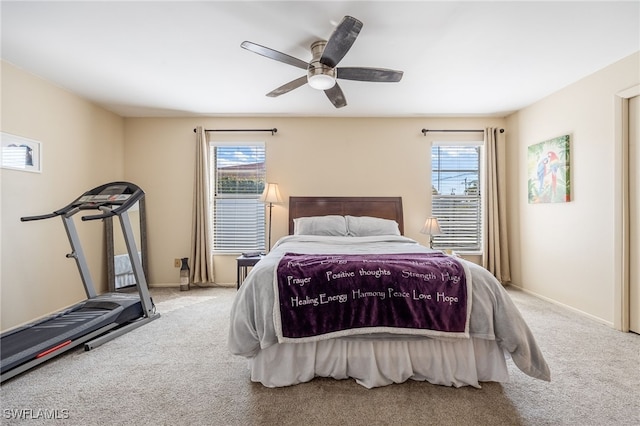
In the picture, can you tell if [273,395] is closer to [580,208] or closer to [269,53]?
[269,53]

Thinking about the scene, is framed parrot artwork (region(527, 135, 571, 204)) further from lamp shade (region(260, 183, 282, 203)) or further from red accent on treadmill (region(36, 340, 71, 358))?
red accent on treadmill (region(36, 340, 71, 358))

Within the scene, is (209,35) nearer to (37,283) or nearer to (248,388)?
(248,388)

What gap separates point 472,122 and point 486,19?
8.25ft

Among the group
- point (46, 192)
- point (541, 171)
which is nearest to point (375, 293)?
point (541, 171)

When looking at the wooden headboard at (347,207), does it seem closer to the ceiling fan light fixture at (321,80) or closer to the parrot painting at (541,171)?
the parrot painting at (541,171)

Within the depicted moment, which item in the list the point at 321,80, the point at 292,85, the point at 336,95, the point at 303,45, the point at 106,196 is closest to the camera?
the point at 321,80

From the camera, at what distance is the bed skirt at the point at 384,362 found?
187cm

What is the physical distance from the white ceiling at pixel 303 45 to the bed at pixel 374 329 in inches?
72.6

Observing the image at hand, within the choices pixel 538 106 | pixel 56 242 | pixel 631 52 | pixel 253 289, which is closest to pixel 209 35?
pixel 253 289

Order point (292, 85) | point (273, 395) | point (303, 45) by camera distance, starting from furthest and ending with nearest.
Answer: point (292, 85), point (303, 45), point (273, 395)

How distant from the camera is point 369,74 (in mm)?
2381

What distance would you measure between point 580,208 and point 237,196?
4.38m

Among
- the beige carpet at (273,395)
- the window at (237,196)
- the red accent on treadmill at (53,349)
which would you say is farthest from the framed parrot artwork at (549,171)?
the red accent on treadmill at (53,349)

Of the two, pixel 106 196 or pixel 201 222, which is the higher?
pixel 106 196
